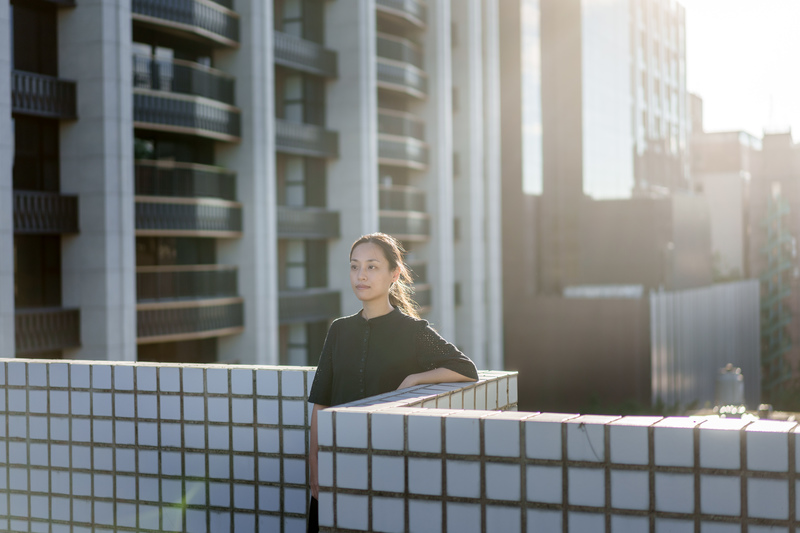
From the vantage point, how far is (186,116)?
87.2 feet

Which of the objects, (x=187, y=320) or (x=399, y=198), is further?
(x=399, y=198)

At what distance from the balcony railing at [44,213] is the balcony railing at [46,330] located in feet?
6.32

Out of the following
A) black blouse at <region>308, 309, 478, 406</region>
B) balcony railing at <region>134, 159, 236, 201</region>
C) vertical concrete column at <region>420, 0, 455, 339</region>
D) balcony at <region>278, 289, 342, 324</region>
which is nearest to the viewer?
black blouse at <region>308, 309, 478, 406</region>

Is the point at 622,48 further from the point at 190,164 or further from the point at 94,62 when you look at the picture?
the point at 94,62

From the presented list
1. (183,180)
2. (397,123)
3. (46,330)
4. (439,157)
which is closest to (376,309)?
(46,330)

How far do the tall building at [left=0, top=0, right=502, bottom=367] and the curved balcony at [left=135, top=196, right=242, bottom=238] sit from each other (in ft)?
0.19

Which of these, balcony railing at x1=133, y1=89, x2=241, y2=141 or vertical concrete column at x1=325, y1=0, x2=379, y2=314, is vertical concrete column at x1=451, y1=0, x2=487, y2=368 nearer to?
vertical concrete column at x1=325, y1=0, x2=379, y2=314

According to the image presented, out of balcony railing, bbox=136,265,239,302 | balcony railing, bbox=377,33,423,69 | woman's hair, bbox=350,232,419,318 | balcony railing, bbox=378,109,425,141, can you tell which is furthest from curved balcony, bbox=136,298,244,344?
woman's hair, bbox=350,232,419,318

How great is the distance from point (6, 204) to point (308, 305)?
12469 millimetres

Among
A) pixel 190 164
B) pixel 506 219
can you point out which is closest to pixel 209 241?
pixel 190 164

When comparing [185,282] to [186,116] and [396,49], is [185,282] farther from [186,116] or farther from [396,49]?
[396,49]

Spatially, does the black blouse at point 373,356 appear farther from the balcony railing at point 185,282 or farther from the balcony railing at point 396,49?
the balcony railing at point 396,49

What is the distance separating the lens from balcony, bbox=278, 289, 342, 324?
3114cm

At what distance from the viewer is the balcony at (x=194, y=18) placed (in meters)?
25.1
